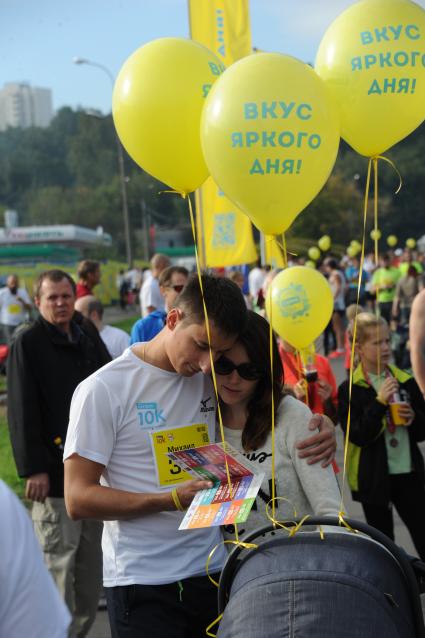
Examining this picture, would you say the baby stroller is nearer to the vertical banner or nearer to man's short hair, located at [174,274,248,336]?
man's short hair, located at [174,274,248,336]

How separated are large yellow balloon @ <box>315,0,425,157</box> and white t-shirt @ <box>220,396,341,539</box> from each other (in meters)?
1.19

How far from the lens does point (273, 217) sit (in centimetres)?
277

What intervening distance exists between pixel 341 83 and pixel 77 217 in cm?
7646

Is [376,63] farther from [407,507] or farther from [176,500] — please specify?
[407,507]

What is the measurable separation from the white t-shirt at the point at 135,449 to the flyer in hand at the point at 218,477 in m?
0.13

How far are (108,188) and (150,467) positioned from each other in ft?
272

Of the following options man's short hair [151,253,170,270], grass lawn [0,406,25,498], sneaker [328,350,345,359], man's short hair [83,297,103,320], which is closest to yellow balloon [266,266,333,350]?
man's short hair [83,297,103,320]

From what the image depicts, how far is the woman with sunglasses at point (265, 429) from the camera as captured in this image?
2.51 meters

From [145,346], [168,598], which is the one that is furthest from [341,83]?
[168,598]

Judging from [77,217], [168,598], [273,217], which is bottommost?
[168,598]

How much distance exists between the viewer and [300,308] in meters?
4.95

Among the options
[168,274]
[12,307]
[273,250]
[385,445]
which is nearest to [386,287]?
[12,307]

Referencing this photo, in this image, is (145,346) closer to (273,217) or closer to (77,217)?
(273,217)

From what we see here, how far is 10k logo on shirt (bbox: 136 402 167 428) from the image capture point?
246 centimetres
